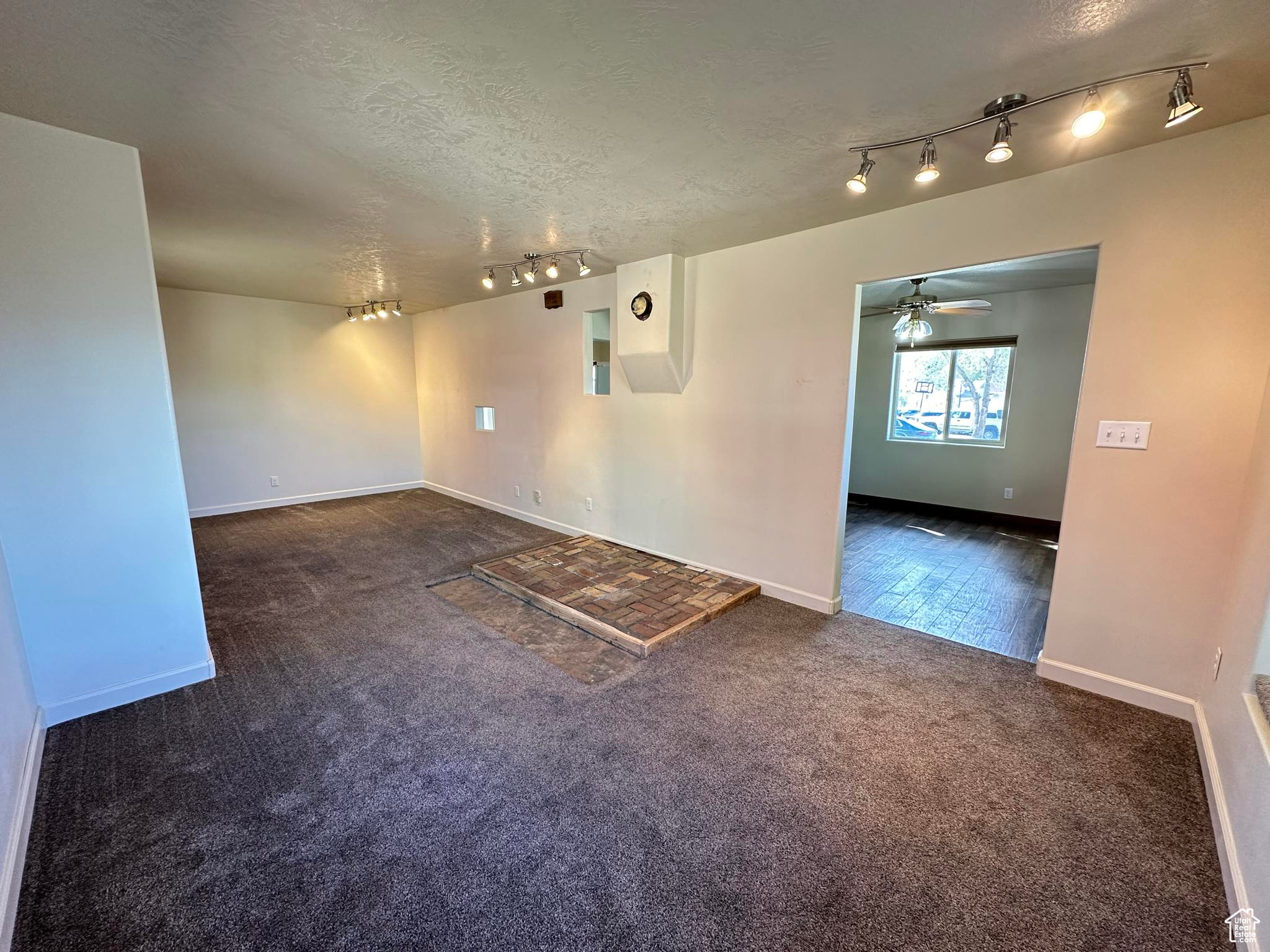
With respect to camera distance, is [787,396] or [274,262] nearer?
[787,396]

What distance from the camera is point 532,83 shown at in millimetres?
1627

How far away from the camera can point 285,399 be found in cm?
582

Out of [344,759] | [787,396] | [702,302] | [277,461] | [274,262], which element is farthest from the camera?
[277,461]

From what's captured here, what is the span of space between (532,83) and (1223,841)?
3.26 meters

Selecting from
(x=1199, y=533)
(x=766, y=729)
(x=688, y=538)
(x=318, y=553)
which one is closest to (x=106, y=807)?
(x=766, y=729)

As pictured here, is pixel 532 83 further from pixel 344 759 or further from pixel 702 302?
pixel 344 759

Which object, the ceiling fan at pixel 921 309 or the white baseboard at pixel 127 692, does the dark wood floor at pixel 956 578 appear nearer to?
the ceiling fan at pixel 921 309

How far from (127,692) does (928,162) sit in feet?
13.9

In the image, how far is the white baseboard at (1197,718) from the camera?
1.39m

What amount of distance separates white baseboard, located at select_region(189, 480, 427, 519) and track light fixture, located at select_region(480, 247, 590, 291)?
3.80 m

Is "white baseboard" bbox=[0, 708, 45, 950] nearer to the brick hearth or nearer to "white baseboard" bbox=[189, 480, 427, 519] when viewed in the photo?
the brick hearth

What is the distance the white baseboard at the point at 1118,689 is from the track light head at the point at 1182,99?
2274mm

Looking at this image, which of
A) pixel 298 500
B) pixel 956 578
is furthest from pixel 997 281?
pixel 298 500

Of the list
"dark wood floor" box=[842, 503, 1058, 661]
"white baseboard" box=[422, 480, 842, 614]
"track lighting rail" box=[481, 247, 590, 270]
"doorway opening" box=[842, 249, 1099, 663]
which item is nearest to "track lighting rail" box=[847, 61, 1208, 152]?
"doorway opening" box=[842, 249, 1099, 663]
